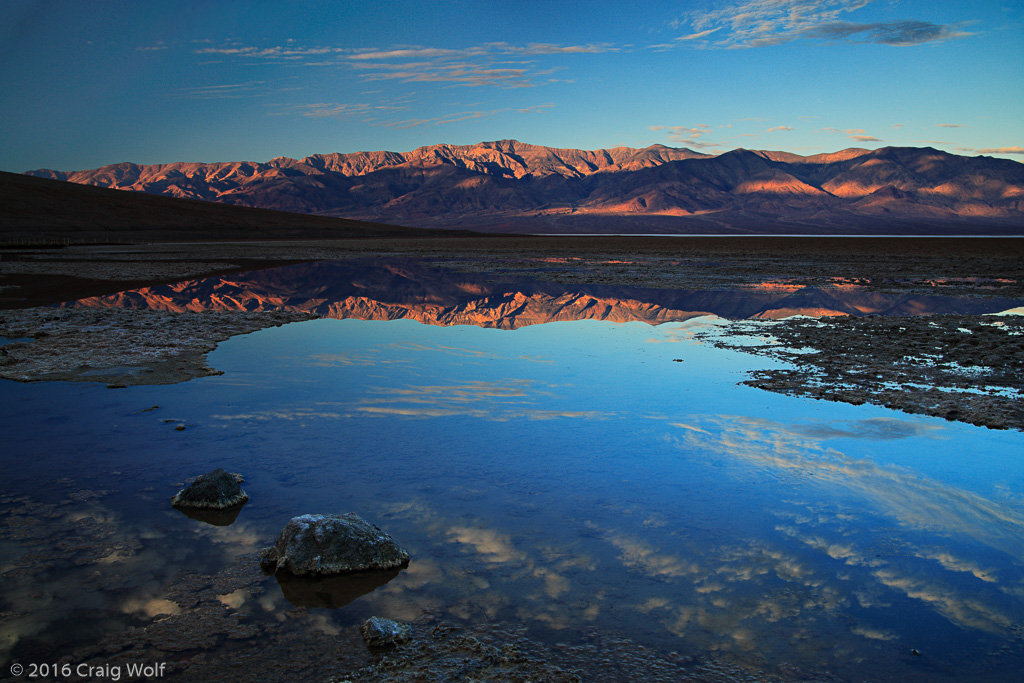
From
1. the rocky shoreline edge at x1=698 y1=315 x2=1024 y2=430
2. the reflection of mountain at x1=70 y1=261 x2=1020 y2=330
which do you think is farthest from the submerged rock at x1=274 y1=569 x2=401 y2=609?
the reflection of mountain at x1=70 y1=261 x2=1020 y2=330

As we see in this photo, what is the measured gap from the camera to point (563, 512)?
4.88 metres

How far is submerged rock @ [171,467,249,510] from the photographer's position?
486 centimetres

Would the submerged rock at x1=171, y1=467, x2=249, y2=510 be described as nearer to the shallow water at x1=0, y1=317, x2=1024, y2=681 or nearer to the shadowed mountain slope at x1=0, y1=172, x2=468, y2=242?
the shallow water at x1=0, y1=317, x2=1024, y2=681

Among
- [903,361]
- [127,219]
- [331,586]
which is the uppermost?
[127,219]

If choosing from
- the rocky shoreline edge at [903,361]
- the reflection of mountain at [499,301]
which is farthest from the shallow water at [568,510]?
the reflection of mountain at [499,301]

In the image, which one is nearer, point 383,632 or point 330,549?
point 383,632

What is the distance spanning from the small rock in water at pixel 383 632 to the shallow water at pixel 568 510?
21cm

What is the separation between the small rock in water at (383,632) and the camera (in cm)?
331

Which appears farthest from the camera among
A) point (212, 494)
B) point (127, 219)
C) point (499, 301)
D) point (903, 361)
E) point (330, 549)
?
point (127, 219)

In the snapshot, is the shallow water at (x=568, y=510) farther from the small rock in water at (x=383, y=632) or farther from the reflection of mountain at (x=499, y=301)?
the reflection of mountain at (x=499, y=301)

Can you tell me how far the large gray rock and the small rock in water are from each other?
64cm

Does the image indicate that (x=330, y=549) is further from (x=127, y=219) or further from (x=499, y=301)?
(x=127, y=219)

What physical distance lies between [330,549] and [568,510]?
5.69 feet

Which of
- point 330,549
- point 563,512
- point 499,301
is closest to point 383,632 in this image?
point 330,549
